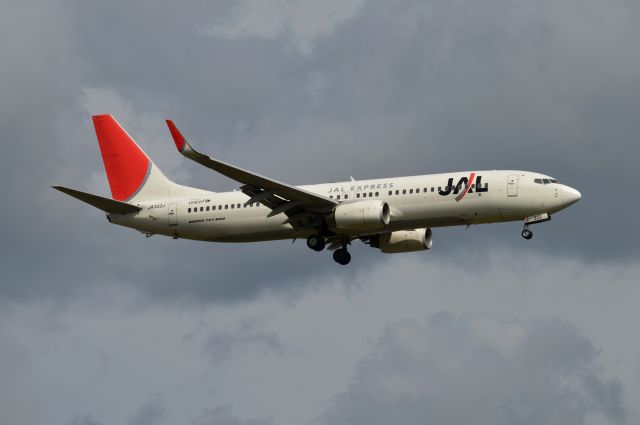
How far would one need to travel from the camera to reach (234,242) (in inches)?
3307

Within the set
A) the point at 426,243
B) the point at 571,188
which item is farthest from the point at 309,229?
the point at 571,188

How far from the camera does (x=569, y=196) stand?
78500 millimetres

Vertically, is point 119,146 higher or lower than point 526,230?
higher

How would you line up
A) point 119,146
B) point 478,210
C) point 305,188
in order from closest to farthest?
point 478,210
point 305,188
point 119,146

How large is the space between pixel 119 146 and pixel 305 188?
45.9 ft

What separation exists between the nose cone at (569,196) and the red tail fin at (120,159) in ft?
84.1

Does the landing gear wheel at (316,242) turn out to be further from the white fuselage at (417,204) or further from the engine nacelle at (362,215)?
the engine nacelle at (362,215)

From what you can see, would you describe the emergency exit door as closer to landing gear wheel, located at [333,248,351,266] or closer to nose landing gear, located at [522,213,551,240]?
landing gear wheel, located at [333,248,351,266]

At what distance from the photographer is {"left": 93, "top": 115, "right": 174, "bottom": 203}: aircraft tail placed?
88000 mm

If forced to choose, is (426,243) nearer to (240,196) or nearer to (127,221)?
(240,196)

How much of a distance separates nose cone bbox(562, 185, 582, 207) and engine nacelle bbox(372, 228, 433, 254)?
34.1 ft

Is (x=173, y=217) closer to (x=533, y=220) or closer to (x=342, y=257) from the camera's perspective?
(x=342, y=257)

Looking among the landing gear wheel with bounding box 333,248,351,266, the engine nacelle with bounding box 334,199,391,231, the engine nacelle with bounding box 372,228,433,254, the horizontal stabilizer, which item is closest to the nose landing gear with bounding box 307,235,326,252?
the engine nacelle with bounding box 334,199,391,231

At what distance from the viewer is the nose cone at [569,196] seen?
7838cm
